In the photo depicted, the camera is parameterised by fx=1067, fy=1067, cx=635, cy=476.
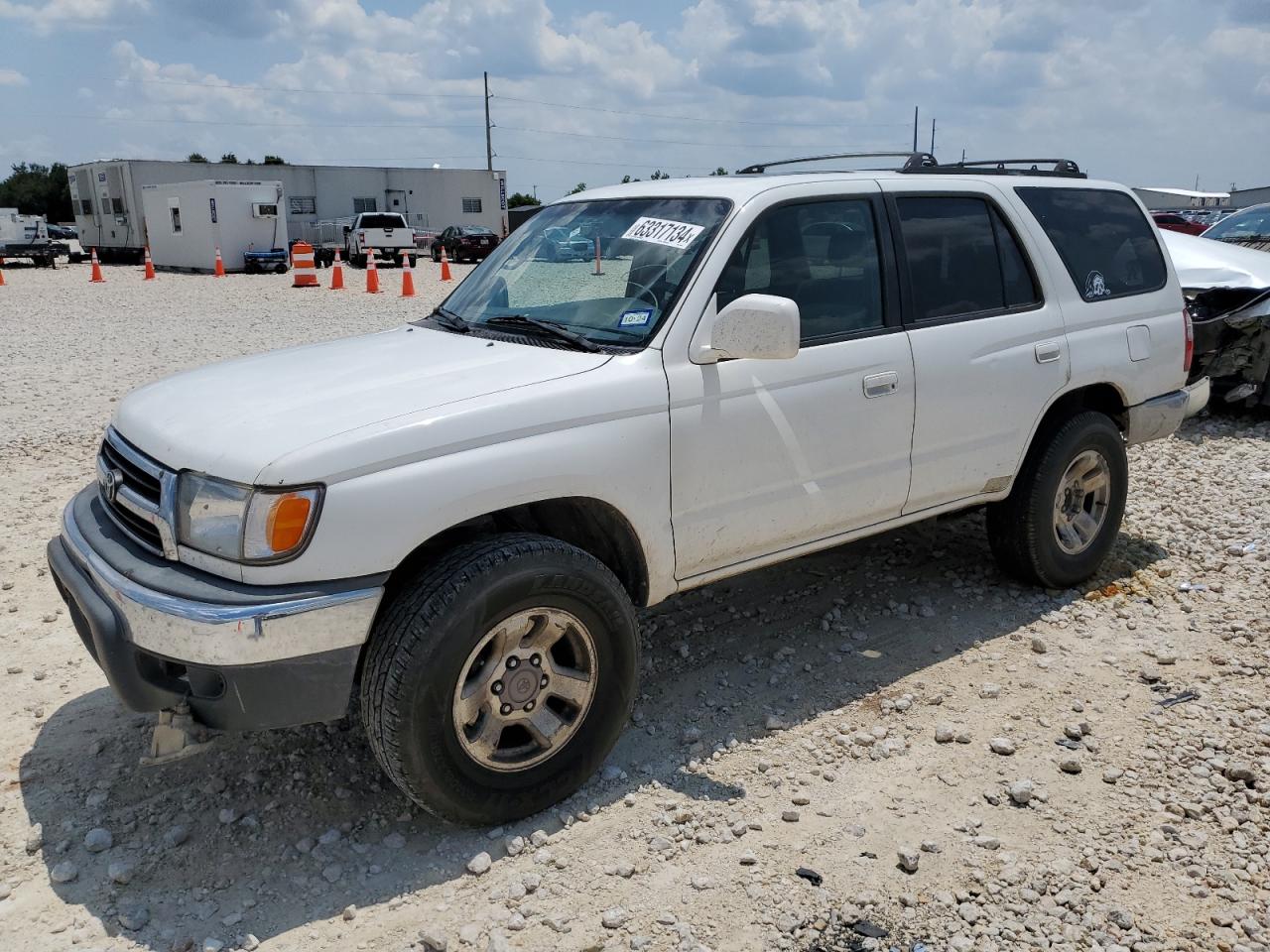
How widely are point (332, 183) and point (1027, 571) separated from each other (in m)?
39.5

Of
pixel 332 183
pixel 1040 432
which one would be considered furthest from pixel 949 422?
pixel 332 183

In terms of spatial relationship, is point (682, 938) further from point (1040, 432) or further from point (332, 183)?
point (332, 183)

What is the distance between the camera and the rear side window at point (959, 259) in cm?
427

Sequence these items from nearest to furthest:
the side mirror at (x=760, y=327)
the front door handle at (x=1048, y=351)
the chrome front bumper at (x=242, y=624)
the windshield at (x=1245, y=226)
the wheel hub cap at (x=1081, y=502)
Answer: the chrome front bumper at (x=242, y=624), the side mirror at (x=760, y=327), the front door handle at (x=1048, y=351), the wheel hub cap at (x=1081, y=502), the windshield at (x=1245, y=226)

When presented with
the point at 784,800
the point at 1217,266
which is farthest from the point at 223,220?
the point at 784,800

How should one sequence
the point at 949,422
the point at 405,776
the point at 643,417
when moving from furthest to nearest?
the point at 949,422, the point at 643,417, the point at 405,776

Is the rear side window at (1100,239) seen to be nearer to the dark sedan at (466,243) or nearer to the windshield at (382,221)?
the windshield at (382,221)

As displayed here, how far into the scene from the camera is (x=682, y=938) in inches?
112

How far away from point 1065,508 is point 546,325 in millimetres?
2770

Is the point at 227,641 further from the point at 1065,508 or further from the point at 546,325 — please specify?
the point at 1065,508

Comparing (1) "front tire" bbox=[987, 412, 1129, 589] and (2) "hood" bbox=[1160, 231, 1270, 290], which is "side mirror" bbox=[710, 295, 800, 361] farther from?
(2) "hood" bbox=[1160, 231, 1270, 290]

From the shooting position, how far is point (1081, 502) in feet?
16.8

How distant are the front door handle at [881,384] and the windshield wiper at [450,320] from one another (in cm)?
151

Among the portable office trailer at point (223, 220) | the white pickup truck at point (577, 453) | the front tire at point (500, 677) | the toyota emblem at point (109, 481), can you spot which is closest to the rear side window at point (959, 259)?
the white pickup truck at point (577, 453)
